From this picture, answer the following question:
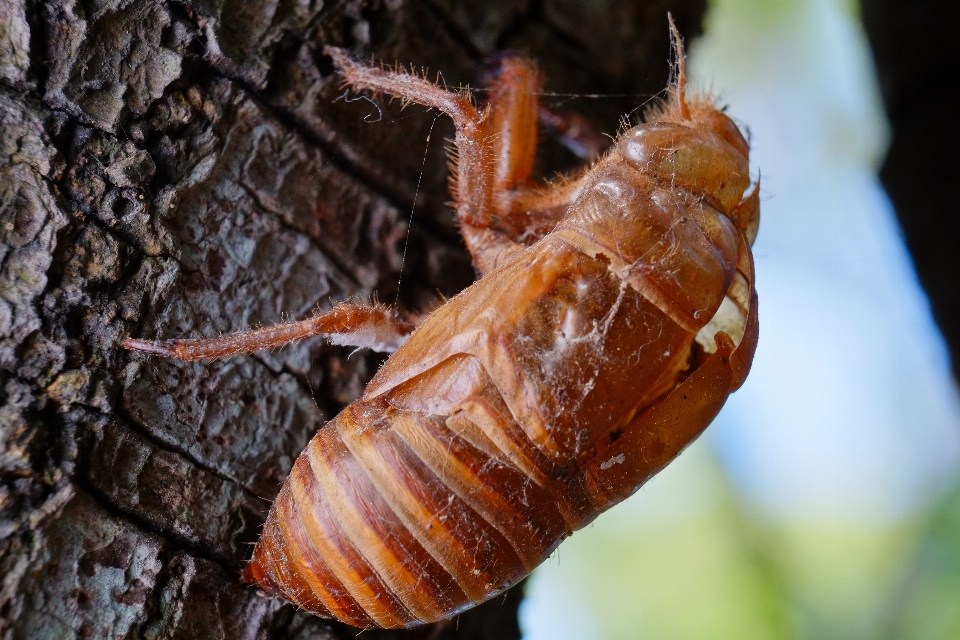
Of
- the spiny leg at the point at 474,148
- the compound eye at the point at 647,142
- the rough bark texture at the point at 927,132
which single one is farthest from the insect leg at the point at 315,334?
the rough bark texture at the point at 927,132

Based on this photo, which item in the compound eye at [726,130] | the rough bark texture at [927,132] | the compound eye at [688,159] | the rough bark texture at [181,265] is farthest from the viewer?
the rough bark texture at [927,132]

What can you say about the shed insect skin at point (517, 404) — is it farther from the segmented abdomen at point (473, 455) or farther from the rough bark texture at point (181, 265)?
the rough bark texture at point (181, 265)

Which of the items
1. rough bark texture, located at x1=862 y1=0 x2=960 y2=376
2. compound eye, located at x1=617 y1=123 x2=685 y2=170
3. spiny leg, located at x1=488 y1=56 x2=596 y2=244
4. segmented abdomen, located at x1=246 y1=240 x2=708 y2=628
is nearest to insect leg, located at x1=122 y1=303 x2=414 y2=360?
segmented abdomen, located at x1=246 y1=240 x2=708 y2=628

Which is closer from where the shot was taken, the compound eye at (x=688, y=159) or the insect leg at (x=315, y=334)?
the insect leg at (x=315, y=334)

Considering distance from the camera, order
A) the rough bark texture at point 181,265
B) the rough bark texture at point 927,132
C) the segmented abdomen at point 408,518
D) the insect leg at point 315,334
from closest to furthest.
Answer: the rough bark texture at point 181,265
the segmented abdomen at point 408,518
the insect leg at point 315,334
the rough bark texture at point 927,132

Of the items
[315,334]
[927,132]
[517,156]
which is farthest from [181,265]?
[927,132]

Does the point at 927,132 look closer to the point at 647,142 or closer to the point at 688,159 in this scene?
the point at 688,159
